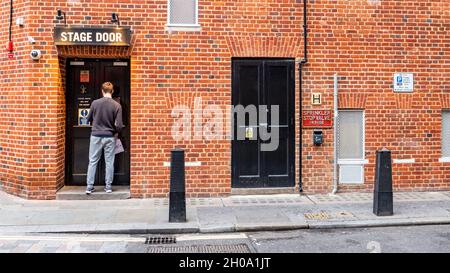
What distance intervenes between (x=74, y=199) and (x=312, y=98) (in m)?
5.00

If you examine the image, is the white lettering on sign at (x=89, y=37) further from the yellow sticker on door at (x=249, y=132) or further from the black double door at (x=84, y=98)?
the yellow sticker on door at (x=249, y=132)

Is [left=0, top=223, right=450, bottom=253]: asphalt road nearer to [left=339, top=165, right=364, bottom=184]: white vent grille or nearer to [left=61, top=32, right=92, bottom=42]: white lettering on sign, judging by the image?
[left=339, top=165, right=364, bottom=184]: white vent grille

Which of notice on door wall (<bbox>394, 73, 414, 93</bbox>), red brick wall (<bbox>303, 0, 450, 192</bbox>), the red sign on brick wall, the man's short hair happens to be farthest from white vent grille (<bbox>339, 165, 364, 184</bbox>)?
the man's short hair

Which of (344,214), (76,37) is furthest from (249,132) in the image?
(76,37)

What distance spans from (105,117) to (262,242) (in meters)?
4.19

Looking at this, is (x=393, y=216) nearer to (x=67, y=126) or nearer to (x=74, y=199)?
(x=74, y=199)

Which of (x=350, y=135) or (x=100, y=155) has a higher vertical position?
(x=350, y=135)

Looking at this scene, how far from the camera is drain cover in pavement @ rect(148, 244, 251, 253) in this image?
6366mm

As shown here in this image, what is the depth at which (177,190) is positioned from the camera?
302 inches

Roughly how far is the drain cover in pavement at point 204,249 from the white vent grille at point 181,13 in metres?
4.81

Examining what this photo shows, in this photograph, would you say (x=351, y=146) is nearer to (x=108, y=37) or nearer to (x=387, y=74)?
(x=387, y=74)

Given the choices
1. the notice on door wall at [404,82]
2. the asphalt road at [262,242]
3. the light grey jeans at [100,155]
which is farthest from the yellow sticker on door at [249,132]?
the notice on door wall at [404,82]

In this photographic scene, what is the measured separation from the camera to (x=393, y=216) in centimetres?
800

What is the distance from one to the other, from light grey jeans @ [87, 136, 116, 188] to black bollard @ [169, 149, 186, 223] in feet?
7.35
